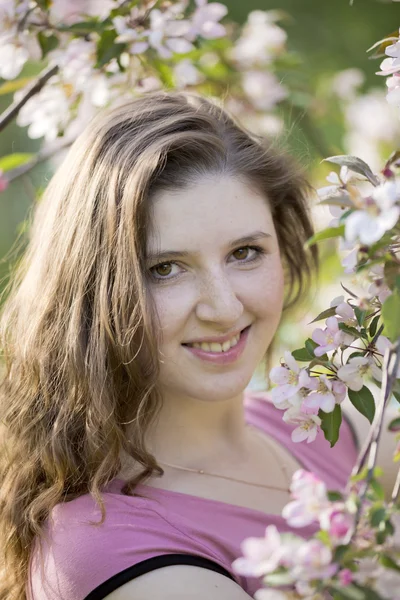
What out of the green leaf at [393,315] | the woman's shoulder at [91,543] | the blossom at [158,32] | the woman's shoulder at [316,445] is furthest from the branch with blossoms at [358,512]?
the woman's shoulder at [316,445]

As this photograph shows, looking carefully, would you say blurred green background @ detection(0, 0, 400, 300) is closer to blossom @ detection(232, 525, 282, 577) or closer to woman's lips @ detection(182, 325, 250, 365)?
woman's lips @ detection(182, 325, 250, 365)

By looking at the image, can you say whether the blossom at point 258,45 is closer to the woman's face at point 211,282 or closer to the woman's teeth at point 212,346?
the woman's face at point 211,282

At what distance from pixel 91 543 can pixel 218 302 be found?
44 centimetres

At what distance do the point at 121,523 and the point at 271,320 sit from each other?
45 cm

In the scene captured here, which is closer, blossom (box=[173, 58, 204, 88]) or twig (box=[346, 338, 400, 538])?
twig (box=[346, 338, 400, 538])

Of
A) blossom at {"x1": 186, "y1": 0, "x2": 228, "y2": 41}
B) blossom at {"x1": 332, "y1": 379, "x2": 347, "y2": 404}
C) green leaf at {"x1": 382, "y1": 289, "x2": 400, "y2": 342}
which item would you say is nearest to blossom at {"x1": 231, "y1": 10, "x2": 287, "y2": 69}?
blossom at {"x1": 186, "y1": 0, "x2": 228, "y2": 41}

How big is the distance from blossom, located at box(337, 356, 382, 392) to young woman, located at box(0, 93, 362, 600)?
0.36 metres

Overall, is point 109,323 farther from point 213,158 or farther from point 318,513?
point 318,513

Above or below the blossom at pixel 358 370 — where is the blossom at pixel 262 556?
above

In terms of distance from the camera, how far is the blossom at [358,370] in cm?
100

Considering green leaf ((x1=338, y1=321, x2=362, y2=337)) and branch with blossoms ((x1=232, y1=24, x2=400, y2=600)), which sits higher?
branch with blossoms ((x1=232, y1=24, x2=400, y2=600))

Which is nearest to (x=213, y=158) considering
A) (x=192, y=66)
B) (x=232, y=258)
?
(x=232, y=258)

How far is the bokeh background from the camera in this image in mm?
2123

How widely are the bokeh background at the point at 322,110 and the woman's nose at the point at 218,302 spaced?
425 millimetres
